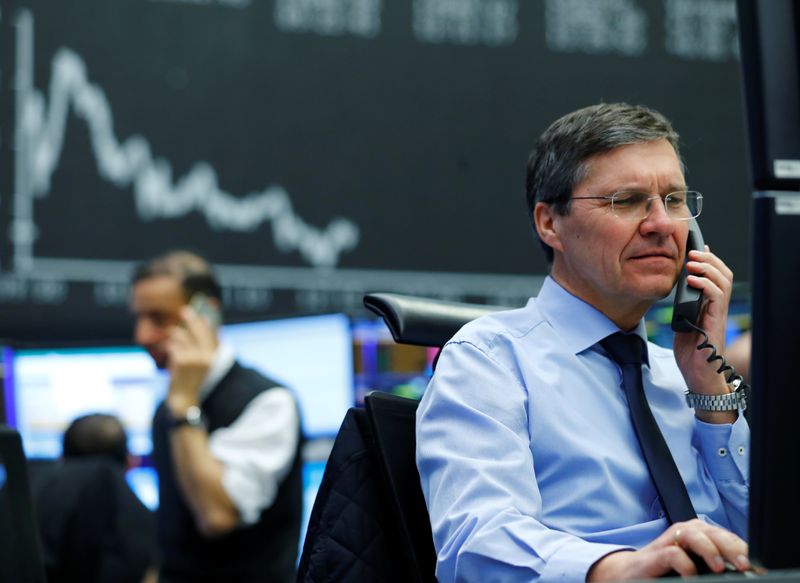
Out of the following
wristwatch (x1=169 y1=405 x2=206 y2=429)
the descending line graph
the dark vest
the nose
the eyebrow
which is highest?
the descending line graph

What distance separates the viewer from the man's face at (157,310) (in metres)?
3.12

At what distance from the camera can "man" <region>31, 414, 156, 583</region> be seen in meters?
2.91

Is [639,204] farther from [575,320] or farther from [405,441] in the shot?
[405,441]

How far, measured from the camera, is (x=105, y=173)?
12.3 ft

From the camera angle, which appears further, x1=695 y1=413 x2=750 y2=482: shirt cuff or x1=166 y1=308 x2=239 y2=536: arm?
x1=166 y1=308 x2=239 y2=536: arm

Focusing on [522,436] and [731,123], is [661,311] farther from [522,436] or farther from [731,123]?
[522,436]

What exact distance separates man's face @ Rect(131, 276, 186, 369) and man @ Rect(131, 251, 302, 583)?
0.25 ft

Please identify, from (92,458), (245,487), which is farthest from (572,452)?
(92,458)

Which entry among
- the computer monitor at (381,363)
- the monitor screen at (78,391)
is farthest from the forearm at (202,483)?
the computer monitor at (381,363)

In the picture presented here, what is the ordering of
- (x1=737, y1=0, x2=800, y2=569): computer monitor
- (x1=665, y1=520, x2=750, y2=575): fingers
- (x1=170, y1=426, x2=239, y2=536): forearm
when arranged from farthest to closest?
(x1=170, y1=426, x2=239, y2=536): forearm, (x1=665, y1=520, x2=750, y2=575): fingers, (x1=737, y1=0, x2=800, y2=569): computer monitor

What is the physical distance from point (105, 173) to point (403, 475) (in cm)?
261

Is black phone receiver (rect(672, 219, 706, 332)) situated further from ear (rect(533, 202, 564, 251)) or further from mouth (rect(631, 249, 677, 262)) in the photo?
ear (rect(533, 202, 564, 251))

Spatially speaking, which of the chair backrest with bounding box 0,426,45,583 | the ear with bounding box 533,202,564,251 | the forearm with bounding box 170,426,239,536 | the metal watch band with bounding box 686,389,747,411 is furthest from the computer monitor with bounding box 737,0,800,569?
the forearm with bounding box 170,426,239,536

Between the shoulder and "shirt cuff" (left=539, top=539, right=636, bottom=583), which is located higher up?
the shoulder
